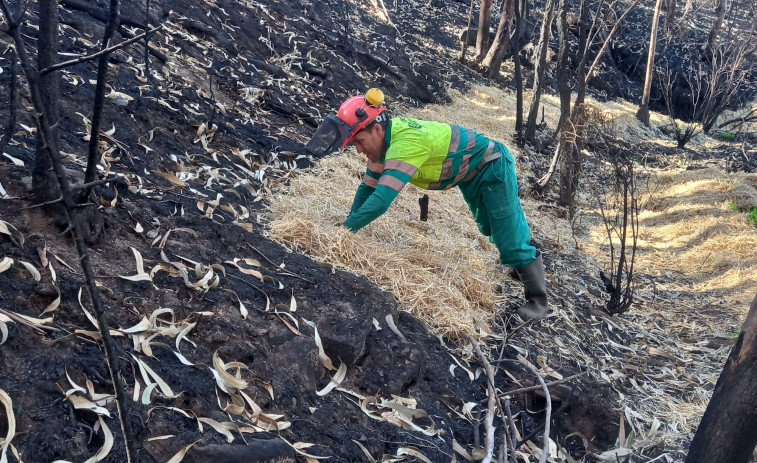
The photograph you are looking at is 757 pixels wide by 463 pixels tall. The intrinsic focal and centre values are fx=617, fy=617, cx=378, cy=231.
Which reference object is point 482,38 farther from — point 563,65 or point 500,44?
point 563,65

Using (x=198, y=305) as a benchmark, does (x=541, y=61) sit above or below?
above

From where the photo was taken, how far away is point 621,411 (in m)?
3.72

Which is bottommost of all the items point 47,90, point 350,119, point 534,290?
point 534,290

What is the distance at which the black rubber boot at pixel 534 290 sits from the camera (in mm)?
4242

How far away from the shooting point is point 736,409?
229 centimetres

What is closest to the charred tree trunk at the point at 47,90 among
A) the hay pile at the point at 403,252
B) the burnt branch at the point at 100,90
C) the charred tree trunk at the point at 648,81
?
the burnt branch at the point at 100,90

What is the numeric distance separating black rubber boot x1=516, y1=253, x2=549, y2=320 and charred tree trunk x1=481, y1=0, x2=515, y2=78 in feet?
29.4

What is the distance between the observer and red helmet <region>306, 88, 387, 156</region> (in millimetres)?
Answer: 3799

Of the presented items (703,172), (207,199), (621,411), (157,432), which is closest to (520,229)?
(621,411)

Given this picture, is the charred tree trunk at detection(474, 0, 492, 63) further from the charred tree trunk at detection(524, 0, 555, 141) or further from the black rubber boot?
the black rubber boot

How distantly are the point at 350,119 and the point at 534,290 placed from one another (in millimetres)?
1768

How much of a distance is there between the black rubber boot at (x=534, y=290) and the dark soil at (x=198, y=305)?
1.70 ft

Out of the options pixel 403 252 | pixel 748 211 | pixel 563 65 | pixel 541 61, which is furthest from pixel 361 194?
pixel 541 61

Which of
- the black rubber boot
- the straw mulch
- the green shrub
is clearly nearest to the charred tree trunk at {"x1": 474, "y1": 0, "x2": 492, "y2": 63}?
the straw mulch
